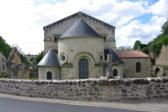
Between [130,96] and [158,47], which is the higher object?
[158,47]

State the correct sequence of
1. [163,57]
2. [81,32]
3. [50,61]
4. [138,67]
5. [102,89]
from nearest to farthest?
1. [102,89]
2. [81,32]
3. [50,61]
4. [138,67]
5. [163,57]

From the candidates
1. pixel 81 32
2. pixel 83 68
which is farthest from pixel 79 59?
pixel 81 32

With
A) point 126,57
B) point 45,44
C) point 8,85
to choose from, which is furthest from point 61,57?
point 126,57

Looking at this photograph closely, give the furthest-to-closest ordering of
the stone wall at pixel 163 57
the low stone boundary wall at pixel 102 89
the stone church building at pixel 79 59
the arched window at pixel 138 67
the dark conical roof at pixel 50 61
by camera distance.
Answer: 1. the stone wall at pixel 163 57
2. the arched window at pixel 138 67
3. the dark conical roof at pixel 50 61
4. the stone church building at pixel 79 59
5. the low stone boundary wall at pixel 102 89

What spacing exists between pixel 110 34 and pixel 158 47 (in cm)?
1289

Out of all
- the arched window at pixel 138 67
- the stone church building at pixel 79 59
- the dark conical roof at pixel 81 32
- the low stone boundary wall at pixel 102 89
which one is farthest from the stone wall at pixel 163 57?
the low stone boundary wall at pixel 102 89

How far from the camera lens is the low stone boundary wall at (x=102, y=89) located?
778 cm

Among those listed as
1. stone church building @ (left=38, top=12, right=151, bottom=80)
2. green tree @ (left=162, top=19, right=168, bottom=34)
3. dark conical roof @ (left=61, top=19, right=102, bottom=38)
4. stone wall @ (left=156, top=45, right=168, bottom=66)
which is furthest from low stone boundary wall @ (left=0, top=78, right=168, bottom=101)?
green tree @ (left=162, top=19, right=168, bottom=34)

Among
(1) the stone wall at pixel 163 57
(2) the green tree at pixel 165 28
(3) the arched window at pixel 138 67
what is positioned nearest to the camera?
(3) the arched window at pixel 138 67

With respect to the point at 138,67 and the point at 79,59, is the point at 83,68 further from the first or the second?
the point at 138,67

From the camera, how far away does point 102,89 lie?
8078 mm

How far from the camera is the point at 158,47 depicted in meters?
32.4

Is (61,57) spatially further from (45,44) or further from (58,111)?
(58,111)

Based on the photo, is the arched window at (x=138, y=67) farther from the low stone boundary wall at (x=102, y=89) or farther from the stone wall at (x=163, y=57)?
the low stone boundary wall at (x=102, y=89)
